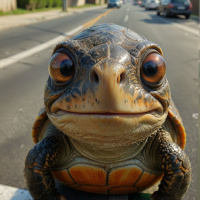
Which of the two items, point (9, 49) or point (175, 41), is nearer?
point (9, 49)

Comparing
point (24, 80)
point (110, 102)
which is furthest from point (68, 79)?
point (24, 80)

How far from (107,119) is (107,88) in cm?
15

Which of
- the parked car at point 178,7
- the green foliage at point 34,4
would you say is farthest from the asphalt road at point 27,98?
the green foliage at point 34,4

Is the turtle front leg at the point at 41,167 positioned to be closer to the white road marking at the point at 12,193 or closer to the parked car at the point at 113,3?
the white road marking at the point at 12,193

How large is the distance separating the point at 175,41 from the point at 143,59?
32.4 ft

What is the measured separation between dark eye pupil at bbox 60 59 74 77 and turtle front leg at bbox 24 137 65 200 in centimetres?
63

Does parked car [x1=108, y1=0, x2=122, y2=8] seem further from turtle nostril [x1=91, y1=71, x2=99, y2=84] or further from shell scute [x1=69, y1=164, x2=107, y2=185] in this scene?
turtle nostril [x1=91, y1=71, x2=99, y2=84]

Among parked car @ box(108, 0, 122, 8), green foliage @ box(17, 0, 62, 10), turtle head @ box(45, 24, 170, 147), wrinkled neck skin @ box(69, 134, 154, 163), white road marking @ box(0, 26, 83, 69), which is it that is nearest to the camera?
turtle head @ box(45, 24, 170, 147)

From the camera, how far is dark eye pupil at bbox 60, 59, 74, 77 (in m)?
1.33

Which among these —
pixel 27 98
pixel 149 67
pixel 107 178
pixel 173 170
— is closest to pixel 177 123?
pixel 173 170

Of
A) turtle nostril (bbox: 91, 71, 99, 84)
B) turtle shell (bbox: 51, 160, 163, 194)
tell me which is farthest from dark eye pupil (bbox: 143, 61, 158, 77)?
turtle shell (bbox: 51, 160, 163, 194)

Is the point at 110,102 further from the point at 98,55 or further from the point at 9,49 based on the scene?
the point at 9,49

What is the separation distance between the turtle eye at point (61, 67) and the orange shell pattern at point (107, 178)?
70 cm

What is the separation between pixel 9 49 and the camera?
7551mm
